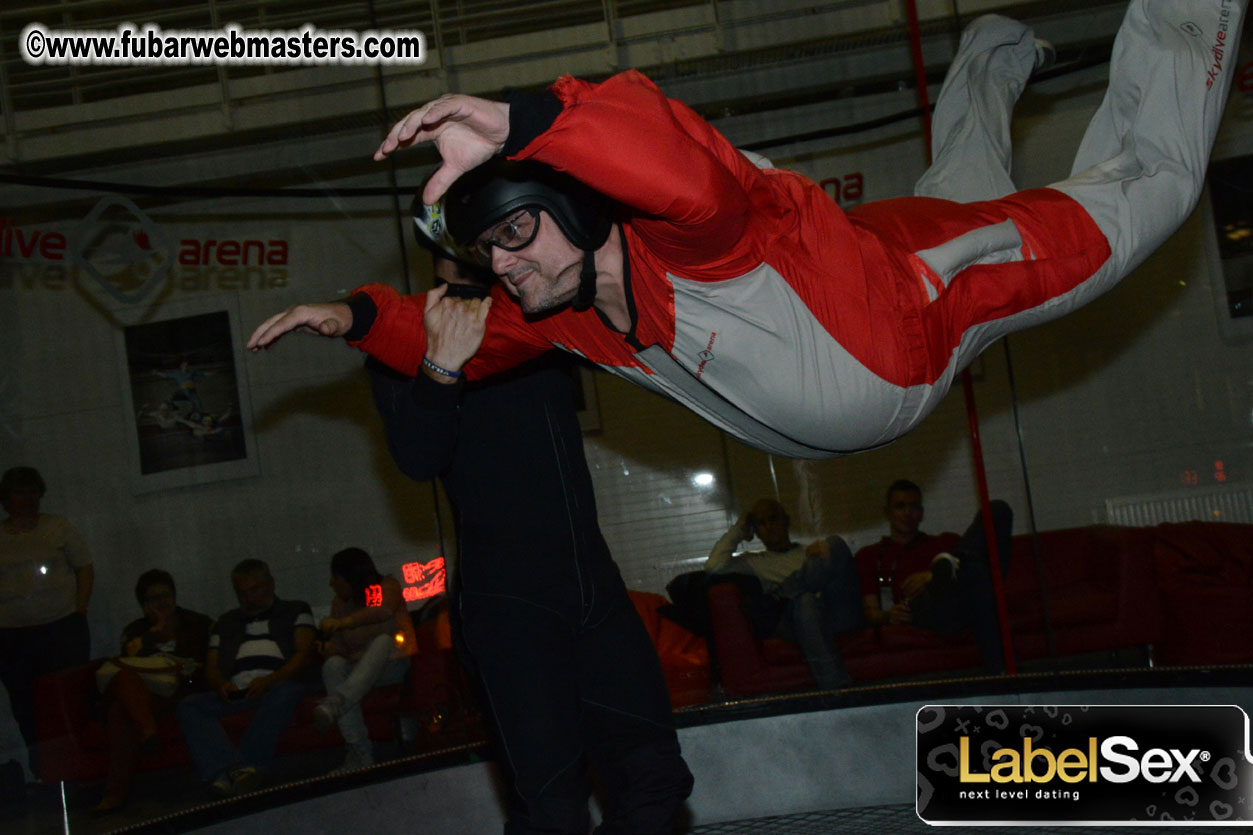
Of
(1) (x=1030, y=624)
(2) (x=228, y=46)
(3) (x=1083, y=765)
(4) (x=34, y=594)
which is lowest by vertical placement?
(3) (x=1083, y=765)

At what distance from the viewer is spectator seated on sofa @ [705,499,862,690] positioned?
3281 mm

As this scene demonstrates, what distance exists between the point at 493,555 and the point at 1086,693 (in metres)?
1.86

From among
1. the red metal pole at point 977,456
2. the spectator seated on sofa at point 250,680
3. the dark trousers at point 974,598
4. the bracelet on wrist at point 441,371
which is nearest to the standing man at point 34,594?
the spectator seated on sofa at point 250,680

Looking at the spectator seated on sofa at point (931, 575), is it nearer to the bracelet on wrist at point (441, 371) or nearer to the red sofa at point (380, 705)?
the red sofa at point (380, 705)

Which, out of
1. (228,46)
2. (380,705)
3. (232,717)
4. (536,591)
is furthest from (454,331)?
(228,46)

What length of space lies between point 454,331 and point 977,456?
77.4 inches

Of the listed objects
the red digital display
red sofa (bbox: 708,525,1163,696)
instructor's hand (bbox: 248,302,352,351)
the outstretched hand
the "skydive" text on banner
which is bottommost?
red sofa (bbox: 708,525,1163,696)

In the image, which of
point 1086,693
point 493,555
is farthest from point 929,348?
point 1086,693

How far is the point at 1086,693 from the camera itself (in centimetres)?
289

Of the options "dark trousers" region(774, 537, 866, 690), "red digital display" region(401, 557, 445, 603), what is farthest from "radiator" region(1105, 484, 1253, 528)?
"red digital display" region(401, 557, 445, 603)

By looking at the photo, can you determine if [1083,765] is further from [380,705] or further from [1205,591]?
[380,705]

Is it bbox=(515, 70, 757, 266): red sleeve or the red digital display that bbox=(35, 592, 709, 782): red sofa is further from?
bbox=(515, 70, 757, 266): red sleeve

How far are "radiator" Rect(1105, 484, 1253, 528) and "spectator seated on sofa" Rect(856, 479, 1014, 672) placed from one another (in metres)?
0.37

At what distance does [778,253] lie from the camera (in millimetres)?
1671
